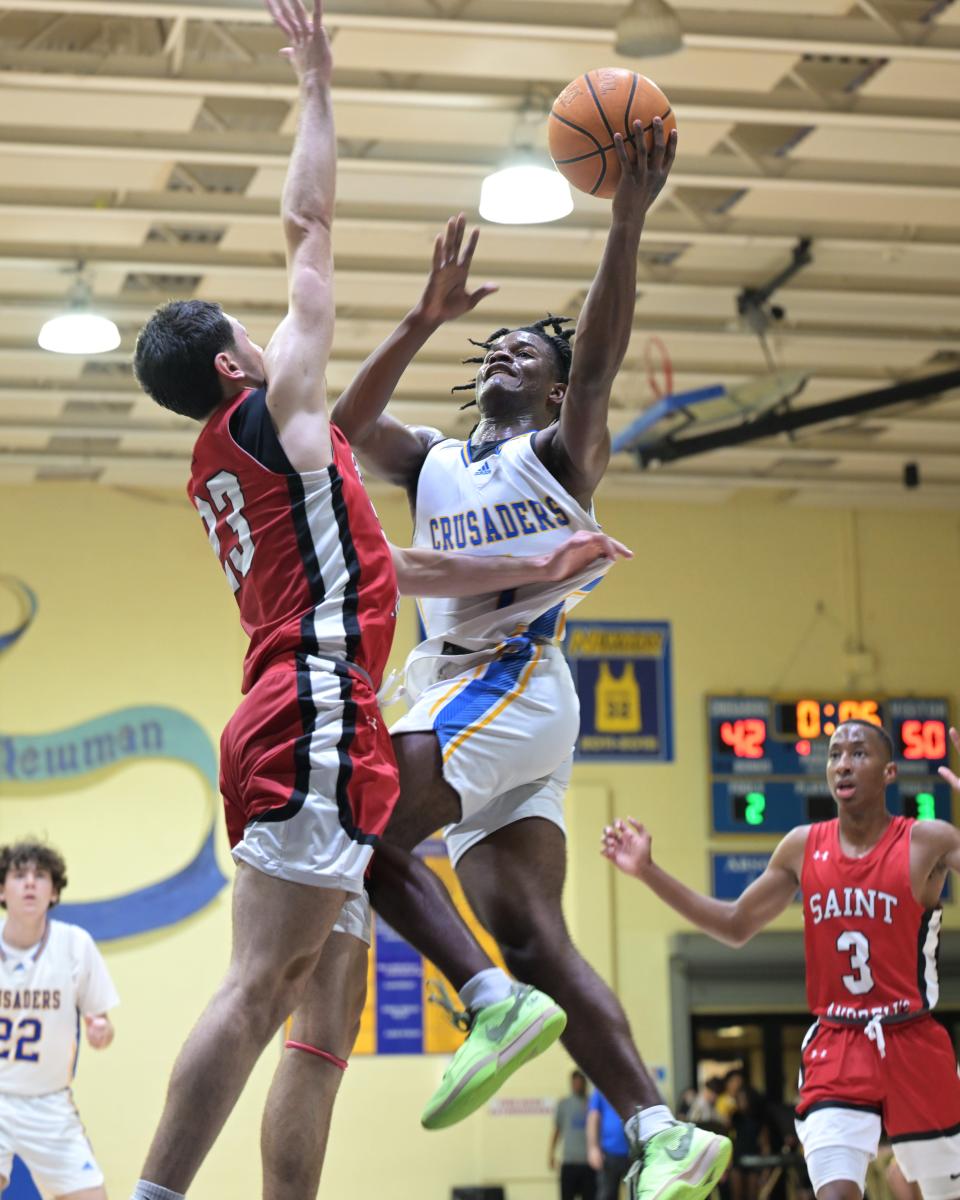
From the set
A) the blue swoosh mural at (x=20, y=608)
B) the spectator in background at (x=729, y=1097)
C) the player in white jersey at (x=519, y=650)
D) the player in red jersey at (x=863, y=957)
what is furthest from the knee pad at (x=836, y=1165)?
the blue swoosh mural at (x=20, y=608)

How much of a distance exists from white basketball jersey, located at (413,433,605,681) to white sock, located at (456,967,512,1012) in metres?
0.93

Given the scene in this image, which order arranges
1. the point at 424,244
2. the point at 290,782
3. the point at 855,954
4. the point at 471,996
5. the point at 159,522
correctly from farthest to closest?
the point at 159,522
the point at 424,244
the point at 855,954
the point at 471,996
the point at 290,782

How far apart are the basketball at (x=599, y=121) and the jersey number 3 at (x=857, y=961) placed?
3.31 meters

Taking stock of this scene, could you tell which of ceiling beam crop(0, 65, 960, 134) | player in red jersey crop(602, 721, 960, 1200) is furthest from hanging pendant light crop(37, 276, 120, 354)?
player in red jersey crop(602, 721, 960, 1200)

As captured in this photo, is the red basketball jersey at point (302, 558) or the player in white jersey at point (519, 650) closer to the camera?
the red basketball jersey at point (302, 558)

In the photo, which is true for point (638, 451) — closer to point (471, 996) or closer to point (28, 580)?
point (28, 580)

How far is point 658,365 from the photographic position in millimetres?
15266

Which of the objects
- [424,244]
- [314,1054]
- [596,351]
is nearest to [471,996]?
[314,1054]

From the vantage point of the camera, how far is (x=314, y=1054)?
4.30 meters

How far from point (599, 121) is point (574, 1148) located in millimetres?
12347

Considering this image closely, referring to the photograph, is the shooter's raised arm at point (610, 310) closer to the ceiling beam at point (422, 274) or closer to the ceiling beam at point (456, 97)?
the ceiling beam at point (456, 97)

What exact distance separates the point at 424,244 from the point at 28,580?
629cm

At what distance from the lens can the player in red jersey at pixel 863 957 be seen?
258 inches

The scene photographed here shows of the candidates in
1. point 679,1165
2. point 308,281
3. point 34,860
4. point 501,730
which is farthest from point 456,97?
point 679,1165
